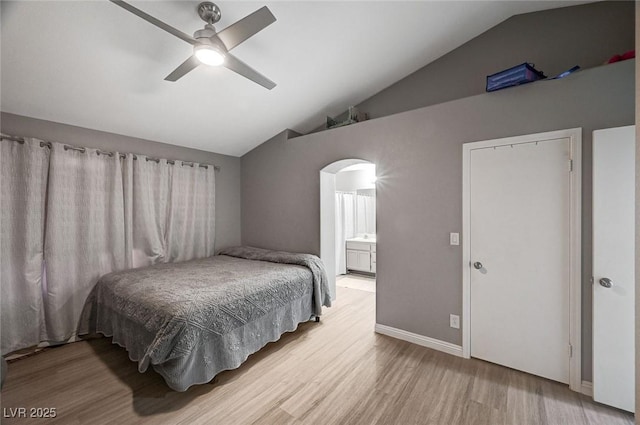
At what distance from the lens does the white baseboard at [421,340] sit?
2.53 meters

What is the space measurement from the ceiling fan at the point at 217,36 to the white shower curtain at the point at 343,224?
368 centimetres

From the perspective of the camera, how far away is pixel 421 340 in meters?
2.71

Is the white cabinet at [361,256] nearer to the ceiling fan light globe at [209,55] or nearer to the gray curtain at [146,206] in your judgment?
the gray curtain at [146,206]

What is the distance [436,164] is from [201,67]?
2481mm

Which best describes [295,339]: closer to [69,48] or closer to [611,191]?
[611,191]

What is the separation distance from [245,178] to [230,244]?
1.17 m

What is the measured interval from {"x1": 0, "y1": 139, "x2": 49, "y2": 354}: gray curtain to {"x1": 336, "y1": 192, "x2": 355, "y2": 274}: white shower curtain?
13.8 ft

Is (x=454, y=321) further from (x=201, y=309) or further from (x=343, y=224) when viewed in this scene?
(x=343, y=224)

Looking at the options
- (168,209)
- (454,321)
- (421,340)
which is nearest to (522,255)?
(454,321)

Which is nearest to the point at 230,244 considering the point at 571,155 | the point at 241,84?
the point at 241,84

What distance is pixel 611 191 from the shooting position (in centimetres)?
183

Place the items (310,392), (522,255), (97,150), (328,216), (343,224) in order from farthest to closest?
(343,224) < (328,216) < (97,150) < (522,255) < (310,392)

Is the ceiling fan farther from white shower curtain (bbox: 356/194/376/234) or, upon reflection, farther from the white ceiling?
white shower curtain (bbox: 356/194/376/234)

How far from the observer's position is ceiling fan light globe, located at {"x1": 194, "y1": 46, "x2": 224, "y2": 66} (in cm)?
171
